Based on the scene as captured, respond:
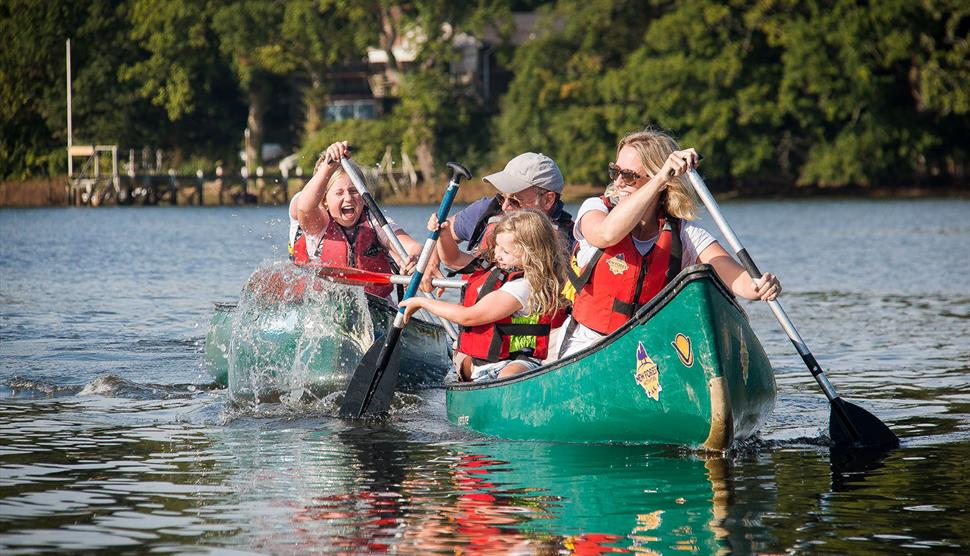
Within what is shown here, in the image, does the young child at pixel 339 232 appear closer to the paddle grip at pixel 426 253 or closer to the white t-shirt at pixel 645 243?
the paddle grip at pixel 426 253

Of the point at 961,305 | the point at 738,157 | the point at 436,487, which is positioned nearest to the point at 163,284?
the point at 961,305

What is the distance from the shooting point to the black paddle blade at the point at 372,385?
27.6ft

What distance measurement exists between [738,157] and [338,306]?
38.2 m

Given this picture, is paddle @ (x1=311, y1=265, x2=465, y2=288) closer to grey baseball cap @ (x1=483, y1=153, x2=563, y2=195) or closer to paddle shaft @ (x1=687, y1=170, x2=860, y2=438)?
grey baseball cap @ (x1=483, y1=153, x2=563, y2=195)

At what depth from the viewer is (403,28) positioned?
49.1m

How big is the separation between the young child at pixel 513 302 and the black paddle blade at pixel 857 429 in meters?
1.42

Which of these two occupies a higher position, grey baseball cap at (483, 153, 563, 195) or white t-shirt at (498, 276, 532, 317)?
grey baseball cap at (483, 153, 563, 195)

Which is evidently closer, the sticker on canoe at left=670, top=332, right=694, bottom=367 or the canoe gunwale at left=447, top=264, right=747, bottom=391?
the canoe gunwale at left=447, top=264, right=747, bottom=391

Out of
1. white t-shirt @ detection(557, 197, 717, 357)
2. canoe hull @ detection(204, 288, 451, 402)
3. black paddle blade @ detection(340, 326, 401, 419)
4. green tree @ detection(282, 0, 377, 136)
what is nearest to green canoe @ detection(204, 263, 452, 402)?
canoe hull @ detection(204, 288, 451, 402)

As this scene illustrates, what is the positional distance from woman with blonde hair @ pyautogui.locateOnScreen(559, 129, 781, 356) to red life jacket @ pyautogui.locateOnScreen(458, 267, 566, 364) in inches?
16.3

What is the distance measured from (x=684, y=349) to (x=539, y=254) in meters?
0.94

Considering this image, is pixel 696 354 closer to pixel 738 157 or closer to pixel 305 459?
pixel 305 459

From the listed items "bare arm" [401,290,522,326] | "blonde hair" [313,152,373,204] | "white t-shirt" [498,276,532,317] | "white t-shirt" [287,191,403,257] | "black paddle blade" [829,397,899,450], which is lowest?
"black paddle blade" [829,397,899,450]

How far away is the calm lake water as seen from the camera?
18.1ft
